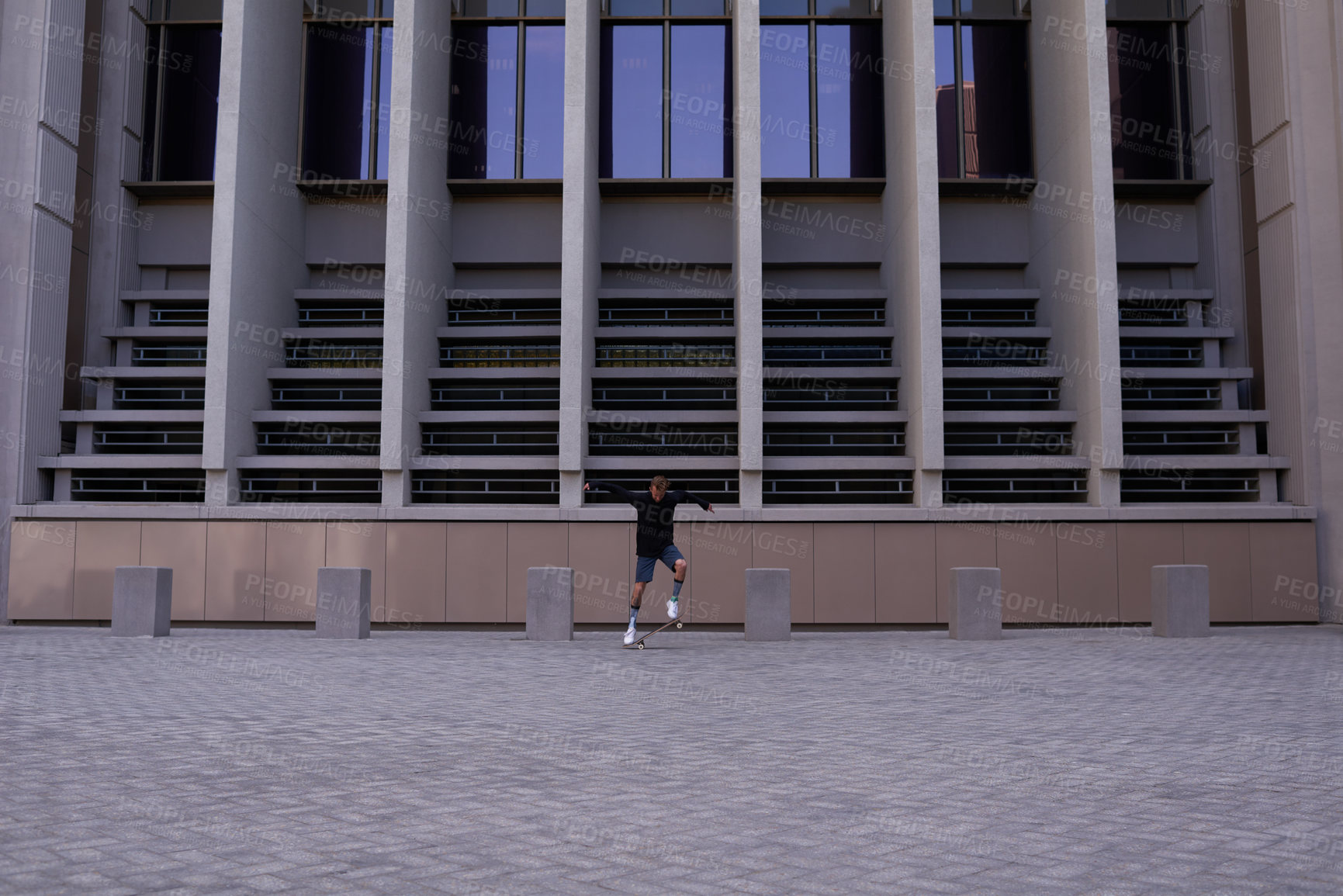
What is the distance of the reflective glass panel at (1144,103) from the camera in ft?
77.5

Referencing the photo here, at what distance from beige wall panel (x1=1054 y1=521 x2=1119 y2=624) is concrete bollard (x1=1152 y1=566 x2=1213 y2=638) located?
2.71 metres

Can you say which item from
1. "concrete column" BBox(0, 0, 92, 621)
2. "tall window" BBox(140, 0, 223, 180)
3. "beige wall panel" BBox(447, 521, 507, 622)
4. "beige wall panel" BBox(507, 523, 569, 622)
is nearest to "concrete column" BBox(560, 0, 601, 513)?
"beige wall panel" BBox(507, 523, 569, 622)

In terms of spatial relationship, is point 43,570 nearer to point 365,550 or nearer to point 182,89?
point 365,550

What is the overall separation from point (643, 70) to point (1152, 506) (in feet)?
48.8

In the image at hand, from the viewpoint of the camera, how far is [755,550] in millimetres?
19078

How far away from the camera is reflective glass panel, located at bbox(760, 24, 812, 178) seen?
79.4 ft

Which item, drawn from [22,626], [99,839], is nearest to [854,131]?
[22,626]

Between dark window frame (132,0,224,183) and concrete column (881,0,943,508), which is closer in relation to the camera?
concrete column (881,0,943,508)

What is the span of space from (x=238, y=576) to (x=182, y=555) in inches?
43.6

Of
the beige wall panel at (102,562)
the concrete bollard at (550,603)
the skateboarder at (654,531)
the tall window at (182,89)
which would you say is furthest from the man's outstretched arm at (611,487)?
the tall window at (182,89)

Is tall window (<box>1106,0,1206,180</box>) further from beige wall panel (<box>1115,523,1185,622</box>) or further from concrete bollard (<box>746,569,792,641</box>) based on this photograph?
concrete bollard (<box>746,569,792,641</box>)

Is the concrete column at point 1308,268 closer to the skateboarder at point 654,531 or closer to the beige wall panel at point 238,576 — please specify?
the skateboarder at point 654,531

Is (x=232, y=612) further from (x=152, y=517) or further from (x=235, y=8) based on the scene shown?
(x=235, y=8)

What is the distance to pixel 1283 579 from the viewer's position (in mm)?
18875
